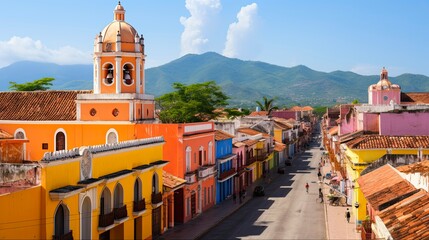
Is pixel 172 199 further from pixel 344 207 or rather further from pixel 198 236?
pixel 344 207

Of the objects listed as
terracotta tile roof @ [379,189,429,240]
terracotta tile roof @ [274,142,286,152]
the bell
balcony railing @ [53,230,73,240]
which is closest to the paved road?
the bell

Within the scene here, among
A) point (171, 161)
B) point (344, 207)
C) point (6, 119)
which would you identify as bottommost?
point (344, 207)

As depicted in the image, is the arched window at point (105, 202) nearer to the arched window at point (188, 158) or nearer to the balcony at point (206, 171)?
the arched window at point (188, 158)

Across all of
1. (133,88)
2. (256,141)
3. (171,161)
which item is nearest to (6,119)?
(133,88)

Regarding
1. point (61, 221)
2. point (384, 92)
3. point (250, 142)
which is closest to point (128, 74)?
point (61, 221)

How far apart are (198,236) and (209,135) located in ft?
33.3

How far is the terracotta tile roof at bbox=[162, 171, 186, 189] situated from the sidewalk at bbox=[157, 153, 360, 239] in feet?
7.80

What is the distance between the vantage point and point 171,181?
30.8 meters

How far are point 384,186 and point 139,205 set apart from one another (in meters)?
11.6

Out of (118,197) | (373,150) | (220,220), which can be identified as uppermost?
(373,150)

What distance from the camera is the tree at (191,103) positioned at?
61219 millimetres

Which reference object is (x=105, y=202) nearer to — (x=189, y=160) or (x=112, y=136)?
(x=112, y=136)

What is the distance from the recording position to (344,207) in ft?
125

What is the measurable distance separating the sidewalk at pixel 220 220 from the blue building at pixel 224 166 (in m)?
1.55
